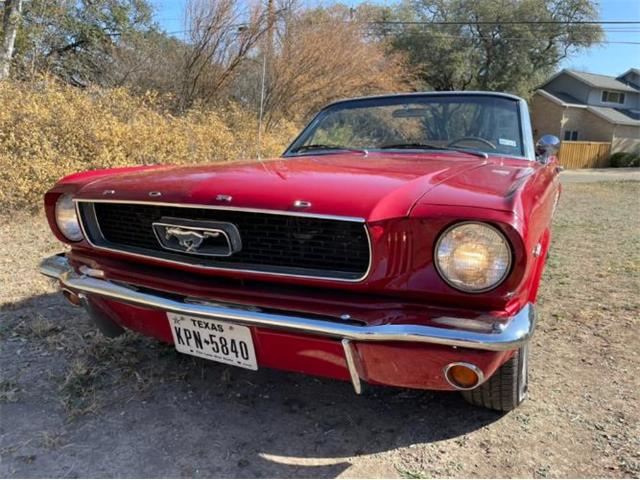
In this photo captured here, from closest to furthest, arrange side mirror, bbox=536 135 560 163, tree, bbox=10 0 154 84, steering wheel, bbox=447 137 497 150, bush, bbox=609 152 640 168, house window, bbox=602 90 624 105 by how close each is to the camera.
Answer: steering wheel, bbox=447 137 497 150, side mirror, bbox=536 135 560 163, tree, bbox=10 0 154 84, bush, bbox=609 152 640 168, house window, bbox=602 90 624 105

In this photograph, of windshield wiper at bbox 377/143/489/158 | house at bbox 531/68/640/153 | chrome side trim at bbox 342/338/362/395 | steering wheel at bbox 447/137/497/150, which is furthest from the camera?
house at bbox 531/68/640/153

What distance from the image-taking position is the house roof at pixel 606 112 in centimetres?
3173

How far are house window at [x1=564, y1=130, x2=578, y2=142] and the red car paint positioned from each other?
34.6m

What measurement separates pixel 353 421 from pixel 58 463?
1.19 metres

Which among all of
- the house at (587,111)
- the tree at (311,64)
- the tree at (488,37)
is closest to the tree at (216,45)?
the tree at (311,64)

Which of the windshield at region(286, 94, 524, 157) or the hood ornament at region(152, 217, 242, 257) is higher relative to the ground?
the windshield at region(286, 94, 524, 157)

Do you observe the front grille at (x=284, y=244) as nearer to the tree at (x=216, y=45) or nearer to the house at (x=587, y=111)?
the tree at (x=216, y=45)

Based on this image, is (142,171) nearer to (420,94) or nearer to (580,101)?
(420,94)

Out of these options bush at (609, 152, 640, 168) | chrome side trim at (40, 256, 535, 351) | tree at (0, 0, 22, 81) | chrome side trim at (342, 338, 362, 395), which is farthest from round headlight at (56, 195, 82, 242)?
bush at (609, 152, 640, 168)

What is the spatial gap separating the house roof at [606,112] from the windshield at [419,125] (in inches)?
1270

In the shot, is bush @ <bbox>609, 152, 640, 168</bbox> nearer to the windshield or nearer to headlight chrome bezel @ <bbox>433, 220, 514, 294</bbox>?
the windshield

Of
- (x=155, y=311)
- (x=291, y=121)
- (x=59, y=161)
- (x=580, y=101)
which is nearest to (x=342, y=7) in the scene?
(x=291, y=121)

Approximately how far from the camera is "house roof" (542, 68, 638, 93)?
33.8 meters

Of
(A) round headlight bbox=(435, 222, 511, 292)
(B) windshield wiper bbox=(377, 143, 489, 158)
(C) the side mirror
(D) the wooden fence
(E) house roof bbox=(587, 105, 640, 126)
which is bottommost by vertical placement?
(D) the wooden fence
